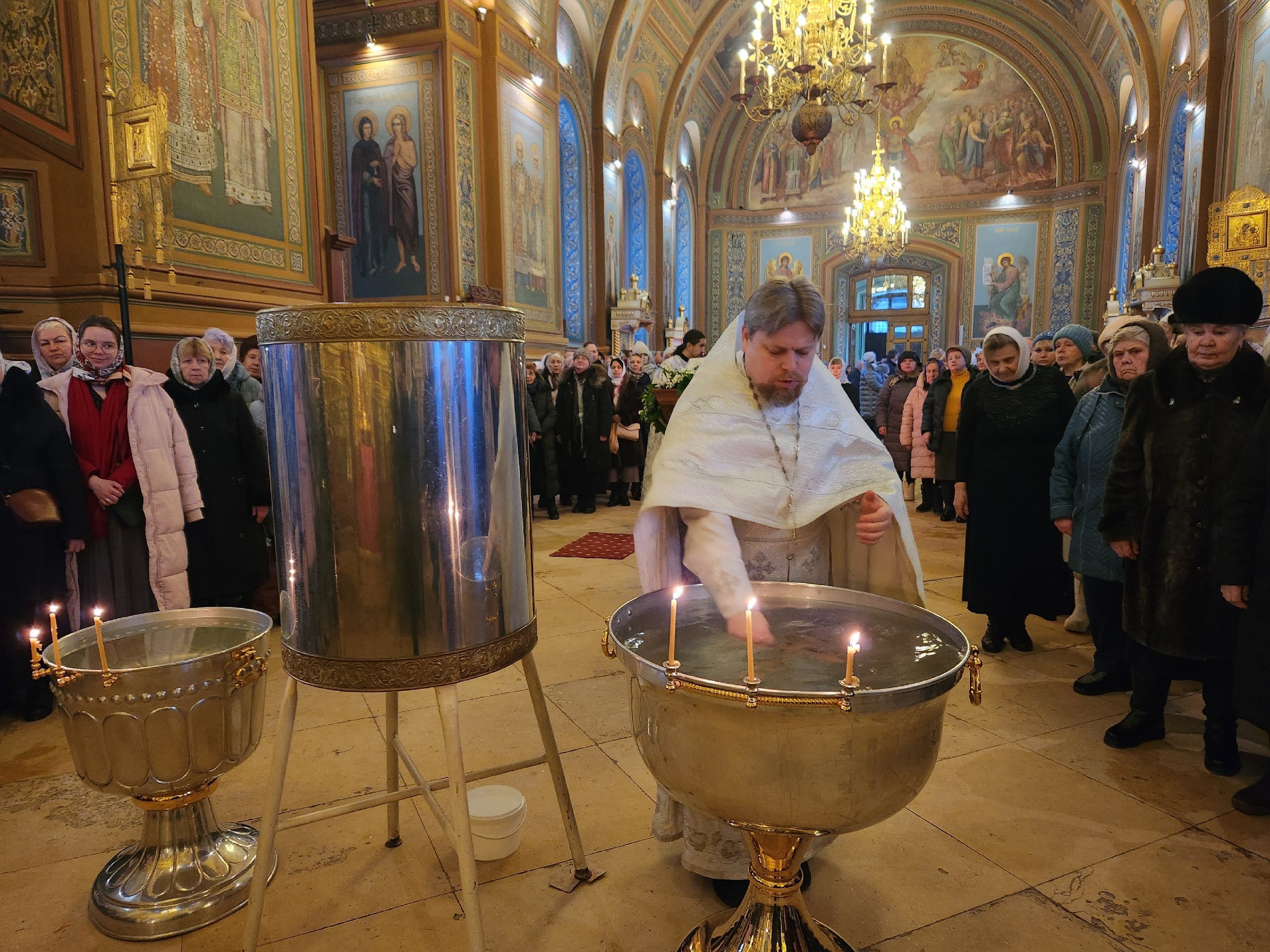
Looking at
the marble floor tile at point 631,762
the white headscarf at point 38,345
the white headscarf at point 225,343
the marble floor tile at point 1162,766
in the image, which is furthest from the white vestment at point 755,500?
the white headscarf at point 225,343

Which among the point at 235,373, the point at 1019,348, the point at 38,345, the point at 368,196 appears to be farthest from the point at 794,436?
the point at 368,196

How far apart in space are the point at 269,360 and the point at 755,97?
19704 mm

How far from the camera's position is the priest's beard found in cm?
191

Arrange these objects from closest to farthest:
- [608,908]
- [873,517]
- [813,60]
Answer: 1. [873,517]
2. [608,908]
3. [813,60]

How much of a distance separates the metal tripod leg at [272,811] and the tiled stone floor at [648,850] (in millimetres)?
236

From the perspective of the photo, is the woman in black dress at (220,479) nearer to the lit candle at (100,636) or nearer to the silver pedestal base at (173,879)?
the silver pedestal base at (173,879)

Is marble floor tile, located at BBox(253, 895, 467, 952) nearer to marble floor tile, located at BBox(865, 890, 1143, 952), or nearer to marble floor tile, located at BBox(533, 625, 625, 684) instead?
marble floor tile, located at BBox(865, 890, 1143, 952)

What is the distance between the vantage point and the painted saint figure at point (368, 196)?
9820mm

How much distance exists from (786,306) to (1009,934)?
1.55 meters

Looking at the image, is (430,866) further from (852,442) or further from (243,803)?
(852,442)

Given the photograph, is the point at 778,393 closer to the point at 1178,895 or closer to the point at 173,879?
the point at 1178,895

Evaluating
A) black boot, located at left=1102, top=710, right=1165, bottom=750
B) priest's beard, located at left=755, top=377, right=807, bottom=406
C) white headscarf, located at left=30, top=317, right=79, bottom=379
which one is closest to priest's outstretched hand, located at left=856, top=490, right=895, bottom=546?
priest's beard, located at left=755, top=377, right=807, bottom=406

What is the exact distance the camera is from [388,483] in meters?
1.45

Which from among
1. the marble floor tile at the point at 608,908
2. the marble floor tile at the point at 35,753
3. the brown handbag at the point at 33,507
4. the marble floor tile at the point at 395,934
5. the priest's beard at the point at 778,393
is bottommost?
the marble floor tile at the point at 608,908
